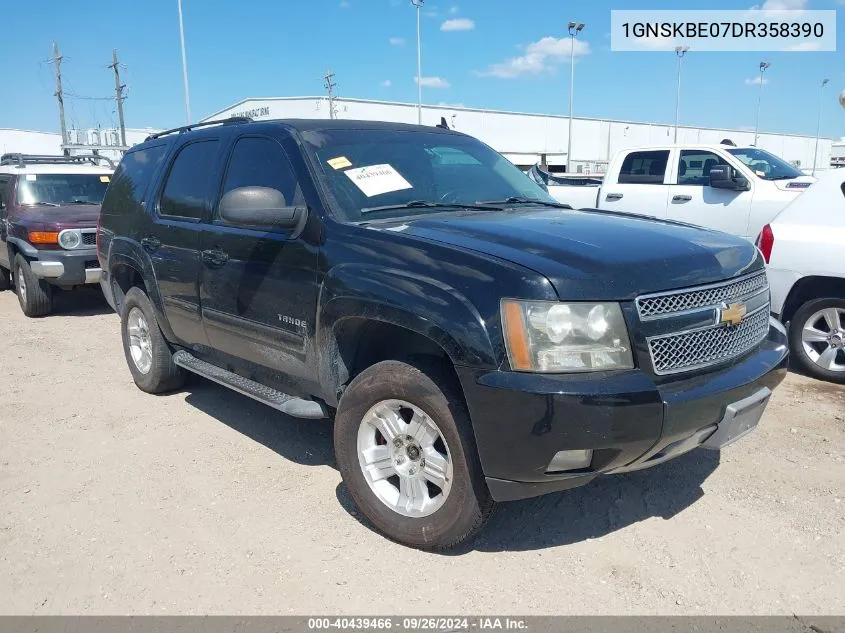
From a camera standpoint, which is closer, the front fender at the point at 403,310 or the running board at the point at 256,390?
the front fender at the point at 403,310

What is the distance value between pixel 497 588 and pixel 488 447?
64 cm

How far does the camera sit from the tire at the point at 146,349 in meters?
5.21

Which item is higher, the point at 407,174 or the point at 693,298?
the point at 407,174

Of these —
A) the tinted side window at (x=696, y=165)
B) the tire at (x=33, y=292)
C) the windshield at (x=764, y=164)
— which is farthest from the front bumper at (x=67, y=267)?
the windshield at (x=764, y=164)

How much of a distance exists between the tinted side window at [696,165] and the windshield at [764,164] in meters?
0.25

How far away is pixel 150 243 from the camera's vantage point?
194 inches

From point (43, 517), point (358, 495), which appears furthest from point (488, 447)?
point (43, 517)

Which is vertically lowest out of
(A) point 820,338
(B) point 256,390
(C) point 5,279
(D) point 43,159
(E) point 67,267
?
(C) point 5,279

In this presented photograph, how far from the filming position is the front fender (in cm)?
270

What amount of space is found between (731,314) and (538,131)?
7153 centimetres
